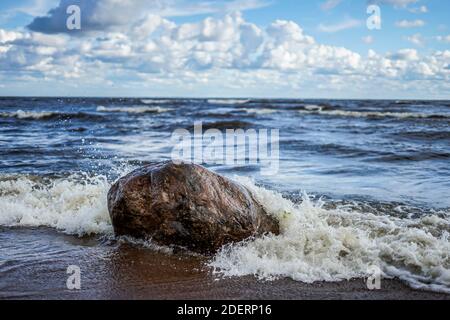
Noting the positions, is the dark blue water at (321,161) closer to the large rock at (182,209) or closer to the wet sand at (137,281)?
the large rock at (182,209)

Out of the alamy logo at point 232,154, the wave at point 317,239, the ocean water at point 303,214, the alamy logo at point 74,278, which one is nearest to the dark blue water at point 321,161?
the ocean water at point 303,214

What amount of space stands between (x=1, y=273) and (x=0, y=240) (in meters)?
1.20

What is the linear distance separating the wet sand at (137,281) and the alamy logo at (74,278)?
1.6 inches

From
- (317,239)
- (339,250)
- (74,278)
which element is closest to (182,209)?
(74,278)

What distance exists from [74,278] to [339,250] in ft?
9.02

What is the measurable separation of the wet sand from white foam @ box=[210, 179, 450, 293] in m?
0.18

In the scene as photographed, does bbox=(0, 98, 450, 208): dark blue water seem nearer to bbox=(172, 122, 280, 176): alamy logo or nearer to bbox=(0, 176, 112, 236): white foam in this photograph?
bbox=(172, 122, 280, 176): alamy logo

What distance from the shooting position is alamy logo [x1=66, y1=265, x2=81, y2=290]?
13.7 feet

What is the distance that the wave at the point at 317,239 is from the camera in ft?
15.0

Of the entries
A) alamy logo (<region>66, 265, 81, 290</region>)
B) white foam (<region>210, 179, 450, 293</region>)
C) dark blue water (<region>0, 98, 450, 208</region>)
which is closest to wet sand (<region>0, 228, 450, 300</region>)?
alamy logo (<region>66, 265, 81, 290</region>)

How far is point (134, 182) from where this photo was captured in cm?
520
